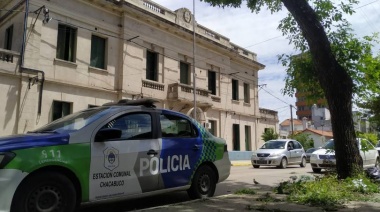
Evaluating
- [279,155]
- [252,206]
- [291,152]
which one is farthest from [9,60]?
[291,152]

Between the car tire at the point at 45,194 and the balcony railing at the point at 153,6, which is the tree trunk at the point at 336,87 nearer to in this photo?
the car tire at the point at 45,194

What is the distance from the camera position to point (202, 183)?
6801mm

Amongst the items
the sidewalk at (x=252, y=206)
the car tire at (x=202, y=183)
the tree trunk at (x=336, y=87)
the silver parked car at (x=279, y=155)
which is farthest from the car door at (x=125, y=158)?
the silver parked car at (x=279, y=155)

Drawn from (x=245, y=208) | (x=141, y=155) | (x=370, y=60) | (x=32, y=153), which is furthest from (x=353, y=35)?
(x=32, y=153)

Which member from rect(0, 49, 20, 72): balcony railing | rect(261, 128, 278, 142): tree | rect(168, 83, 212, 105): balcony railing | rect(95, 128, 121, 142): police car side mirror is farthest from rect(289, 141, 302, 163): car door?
rect(95, 128, 121, 142): police car side mirror

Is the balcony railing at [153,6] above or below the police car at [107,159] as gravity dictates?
above

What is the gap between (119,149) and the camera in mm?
5312

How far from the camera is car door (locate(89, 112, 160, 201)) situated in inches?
199

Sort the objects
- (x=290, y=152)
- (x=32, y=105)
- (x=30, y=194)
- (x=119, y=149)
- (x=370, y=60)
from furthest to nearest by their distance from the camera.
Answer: (x=290, y=152), (x=32, y=105), (x=370, y=60), (x=119, y=149), (x=30, y=194)

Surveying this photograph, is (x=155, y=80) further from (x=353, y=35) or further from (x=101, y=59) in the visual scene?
(x=353, y=35)

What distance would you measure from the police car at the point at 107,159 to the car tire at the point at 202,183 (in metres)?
0.02

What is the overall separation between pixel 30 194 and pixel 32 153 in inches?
19.6

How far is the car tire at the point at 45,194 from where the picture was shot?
14.0 feet

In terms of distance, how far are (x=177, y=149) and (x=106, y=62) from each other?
1489 cm
